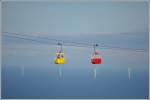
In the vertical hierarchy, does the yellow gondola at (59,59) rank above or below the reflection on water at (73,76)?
above

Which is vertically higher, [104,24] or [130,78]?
[104,24]

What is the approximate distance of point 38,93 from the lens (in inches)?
112

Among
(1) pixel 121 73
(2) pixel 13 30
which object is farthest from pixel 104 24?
(2) pixel 13 30

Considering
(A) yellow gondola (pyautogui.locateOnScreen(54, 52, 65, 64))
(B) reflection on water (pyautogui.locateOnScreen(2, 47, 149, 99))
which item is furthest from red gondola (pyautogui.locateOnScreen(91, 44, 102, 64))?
(A) yellow gondola (pyautogui.locateOnScreen(54, 52, 65, 64))


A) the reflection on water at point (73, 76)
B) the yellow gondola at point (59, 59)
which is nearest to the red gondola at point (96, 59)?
the reflection on water at point (73, 76)

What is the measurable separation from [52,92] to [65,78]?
179 millimetres

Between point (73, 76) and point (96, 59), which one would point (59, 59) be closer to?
point (73, 76)

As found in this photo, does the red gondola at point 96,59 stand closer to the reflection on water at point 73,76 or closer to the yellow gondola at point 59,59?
the reflection on water at point 73,76

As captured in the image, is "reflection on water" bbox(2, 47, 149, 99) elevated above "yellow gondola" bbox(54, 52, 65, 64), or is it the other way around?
"yellow gondola" bbox(54, 52, 65, 64)

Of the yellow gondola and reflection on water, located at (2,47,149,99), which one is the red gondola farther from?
the yellow gondola

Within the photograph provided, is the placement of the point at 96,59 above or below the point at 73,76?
above

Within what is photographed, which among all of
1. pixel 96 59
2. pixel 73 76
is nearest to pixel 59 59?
pixel 73 76

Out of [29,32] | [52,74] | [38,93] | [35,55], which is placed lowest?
[38,93]

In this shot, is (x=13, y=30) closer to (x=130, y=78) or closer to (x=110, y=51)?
(x=110, y=51)
